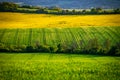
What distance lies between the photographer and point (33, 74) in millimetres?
7863

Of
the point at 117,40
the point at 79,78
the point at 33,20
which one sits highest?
the point at 33,20

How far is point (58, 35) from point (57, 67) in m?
0.99

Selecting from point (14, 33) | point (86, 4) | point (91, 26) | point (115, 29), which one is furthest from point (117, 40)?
point (14, 33)

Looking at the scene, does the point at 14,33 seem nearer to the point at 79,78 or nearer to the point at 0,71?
the point at 0,71

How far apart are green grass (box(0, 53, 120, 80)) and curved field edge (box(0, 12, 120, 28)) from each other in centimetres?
86

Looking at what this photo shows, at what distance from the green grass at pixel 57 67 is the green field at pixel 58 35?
0.38m

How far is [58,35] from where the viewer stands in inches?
335

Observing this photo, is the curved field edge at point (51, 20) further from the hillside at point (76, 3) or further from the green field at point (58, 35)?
the hillside at point (76, 3)

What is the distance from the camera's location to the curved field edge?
850cm

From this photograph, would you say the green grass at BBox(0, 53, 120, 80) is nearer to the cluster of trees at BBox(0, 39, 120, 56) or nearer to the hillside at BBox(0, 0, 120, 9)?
the cluster of trees at BBox(0, 39, 120, 56)

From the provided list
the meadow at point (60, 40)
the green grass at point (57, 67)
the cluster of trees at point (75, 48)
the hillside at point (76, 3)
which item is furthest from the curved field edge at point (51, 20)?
the green grass at point (57, 67)

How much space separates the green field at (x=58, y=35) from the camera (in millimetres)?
8367

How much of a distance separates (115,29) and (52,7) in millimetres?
1956

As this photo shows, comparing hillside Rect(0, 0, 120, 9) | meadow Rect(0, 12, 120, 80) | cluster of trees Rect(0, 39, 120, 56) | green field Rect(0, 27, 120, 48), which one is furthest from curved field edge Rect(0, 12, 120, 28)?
cluster of trees Rect(0, 39, 120, 56)
